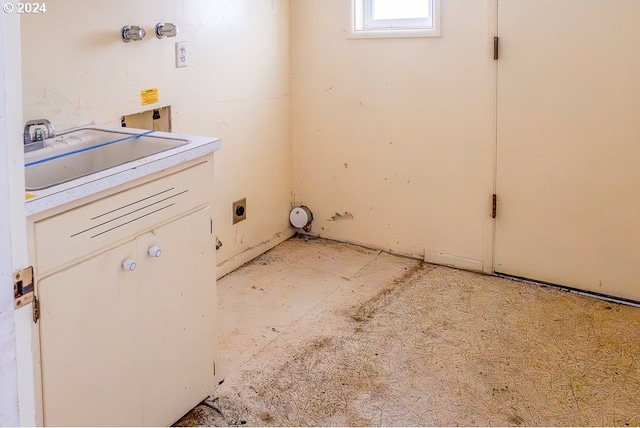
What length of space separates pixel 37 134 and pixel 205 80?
98 centimetres

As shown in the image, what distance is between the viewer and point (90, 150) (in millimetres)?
2248

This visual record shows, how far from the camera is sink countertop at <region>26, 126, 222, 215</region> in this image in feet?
5.07

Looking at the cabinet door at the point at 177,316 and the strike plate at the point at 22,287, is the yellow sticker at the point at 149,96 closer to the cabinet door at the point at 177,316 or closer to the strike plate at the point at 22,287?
the cabinet door at the point at 177,316

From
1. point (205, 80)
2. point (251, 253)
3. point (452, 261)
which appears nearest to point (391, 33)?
point (205, 80)

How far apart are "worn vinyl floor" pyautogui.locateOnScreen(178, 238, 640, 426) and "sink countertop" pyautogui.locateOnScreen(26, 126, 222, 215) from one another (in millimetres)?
845

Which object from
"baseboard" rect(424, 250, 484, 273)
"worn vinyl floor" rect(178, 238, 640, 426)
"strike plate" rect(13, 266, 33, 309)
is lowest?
"worn vinyl floor" rect(178, 238, 640, 426)

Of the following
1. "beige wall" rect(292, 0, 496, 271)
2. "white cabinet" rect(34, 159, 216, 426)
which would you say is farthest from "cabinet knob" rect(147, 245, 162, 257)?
"beige wall" rect(292, 0, 496, 271)

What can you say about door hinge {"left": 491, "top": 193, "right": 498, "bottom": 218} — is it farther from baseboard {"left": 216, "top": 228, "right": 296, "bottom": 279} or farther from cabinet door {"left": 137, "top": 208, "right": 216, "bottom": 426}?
cabinet door {"left": 137, "top": 208, "right": 216, "bottom": 426}

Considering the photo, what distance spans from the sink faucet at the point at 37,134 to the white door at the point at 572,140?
1.96 metres

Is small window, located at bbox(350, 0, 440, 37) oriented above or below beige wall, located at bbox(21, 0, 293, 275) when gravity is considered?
above

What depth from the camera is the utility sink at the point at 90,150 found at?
2137mm

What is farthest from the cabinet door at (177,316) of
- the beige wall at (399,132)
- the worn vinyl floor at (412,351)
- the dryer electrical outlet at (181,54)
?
the beige wall at (399,132)

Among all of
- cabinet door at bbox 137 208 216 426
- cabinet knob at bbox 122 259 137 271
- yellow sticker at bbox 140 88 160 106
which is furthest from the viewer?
yellow sticker at bbox 140 88 160 106

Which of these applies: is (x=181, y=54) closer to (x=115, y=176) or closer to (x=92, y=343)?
(x=115, y=176)
